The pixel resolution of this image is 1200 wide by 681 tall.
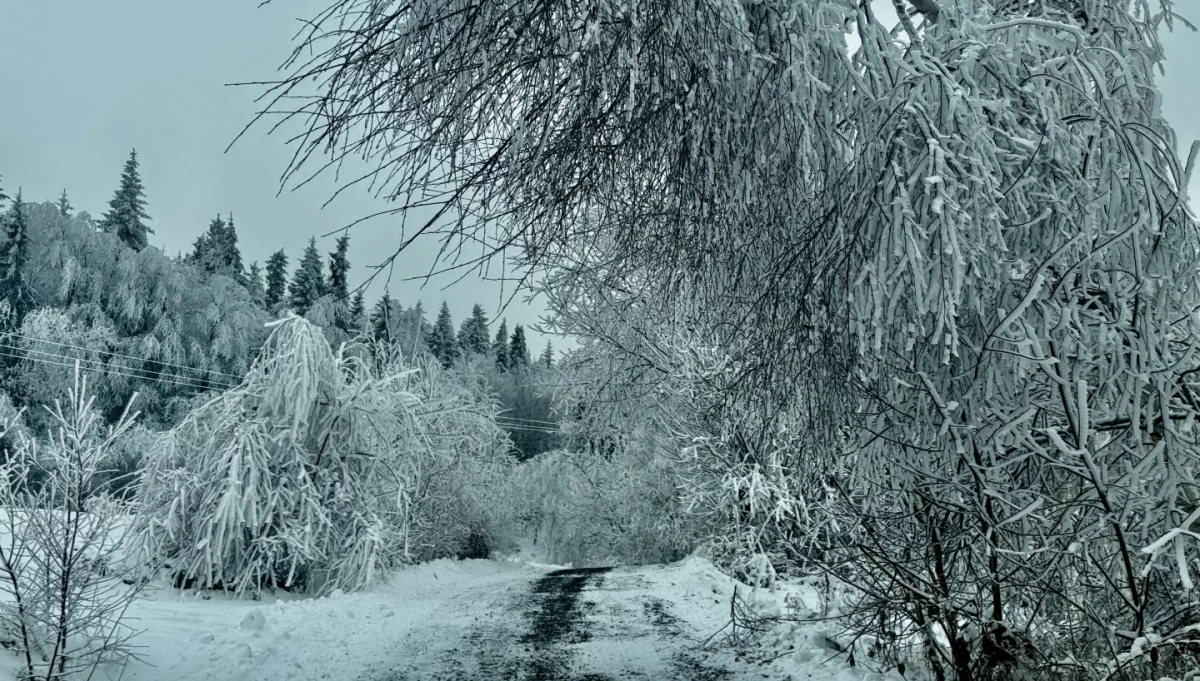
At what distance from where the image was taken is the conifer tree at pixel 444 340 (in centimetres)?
5027

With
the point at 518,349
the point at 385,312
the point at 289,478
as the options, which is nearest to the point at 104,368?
the point at 289,478

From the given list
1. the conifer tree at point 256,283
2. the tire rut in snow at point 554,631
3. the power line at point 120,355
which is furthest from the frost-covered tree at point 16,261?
the tire rut in snow at point 554,631

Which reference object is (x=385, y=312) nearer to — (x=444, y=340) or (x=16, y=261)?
(x=16, y=261)

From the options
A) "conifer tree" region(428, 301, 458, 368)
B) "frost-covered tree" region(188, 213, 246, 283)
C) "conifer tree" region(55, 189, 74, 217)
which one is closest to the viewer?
"conifer tree" region(55, 189, 74, 217)

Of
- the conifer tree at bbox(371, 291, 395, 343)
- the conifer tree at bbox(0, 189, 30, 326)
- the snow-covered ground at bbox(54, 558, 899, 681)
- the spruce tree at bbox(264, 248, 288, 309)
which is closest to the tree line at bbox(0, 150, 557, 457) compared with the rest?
the conifer tree at bbox(0, 189, 30, 326)

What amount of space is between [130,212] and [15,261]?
7.01 metres

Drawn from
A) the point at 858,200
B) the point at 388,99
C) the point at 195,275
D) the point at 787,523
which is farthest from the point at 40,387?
the point at 858,200

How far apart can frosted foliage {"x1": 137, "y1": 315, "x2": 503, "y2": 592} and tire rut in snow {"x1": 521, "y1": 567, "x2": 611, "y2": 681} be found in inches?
139

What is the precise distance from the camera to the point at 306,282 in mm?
39656

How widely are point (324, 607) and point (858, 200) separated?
9.05 metres

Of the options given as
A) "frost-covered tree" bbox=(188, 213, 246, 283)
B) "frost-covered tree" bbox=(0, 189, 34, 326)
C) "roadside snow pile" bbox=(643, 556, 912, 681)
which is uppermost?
"frost-covered tree" bbox=(188, 213, 246, 283)

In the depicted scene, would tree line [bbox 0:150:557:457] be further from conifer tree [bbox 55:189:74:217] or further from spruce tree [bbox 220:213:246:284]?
spruce tree [bbox 220:213:246:284]

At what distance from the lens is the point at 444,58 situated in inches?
118

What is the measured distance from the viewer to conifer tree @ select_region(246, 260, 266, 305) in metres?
38.9
